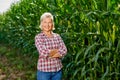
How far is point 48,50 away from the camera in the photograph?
13.7ft

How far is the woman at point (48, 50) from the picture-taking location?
4176mm

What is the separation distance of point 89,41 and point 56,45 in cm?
60

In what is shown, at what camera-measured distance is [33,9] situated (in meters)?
8.03

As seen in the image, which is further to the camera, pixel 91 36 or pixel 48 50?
pixel 91 36

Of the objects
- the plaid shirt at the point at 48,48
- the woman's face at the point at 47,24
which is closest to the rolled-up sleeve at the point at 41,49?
the plaid shirt at the point at 48,48

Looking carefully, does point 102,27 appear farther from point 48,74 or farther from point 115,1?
point 48,74

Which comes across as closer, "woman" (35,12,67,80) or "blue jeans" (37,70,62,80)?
"woman" (35,12,67,80)

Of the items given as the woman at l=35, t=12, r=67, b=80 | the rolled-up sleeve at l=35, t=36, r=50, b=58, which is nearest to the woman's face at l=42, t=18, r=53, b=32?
the woman at l=35, t=12, r=67, b=80

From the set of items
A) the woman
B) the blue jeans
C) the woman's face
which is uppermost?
the woman's face

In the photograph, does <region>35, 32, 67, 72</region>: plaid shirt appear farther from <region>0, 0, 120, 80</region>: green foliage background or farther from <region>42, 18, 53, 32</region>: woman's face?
<region>0, 0, 120, 80</region>: green foliage background

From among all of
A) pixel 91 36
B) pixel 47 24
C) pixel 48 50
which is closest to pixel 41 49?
pixel 48 50

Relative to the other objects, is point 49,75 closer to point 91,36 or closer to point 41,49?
point 41,49

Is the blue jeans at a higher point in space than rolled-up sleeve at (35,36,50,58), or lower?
lower

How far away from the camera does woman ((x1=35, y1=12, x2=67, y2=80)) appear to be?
13.7ft
